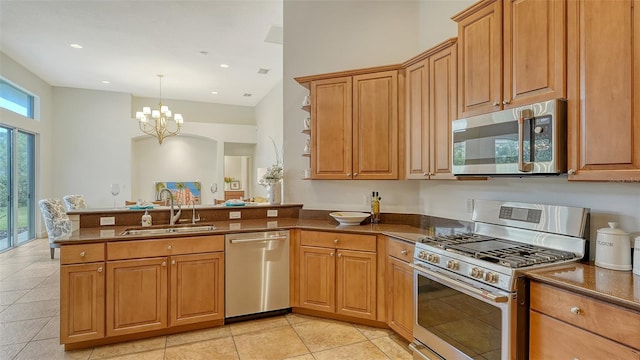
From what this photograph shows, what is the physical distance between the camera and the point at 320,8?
3.90m

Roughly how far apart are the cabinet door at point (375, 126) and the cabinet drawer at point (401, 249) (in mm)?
714

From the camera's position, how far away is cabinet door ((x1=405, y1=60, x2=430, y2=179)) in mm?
2863

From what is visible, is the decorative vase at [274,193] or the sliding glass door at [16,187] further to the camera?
the sliding glass door at [16,187]

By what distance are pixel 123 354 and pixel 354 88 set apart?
9.94 ft

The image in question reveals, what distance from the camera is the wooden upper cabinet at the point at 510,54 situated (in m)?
1.82

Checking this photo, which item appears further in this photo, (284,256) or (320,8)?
(320,8)

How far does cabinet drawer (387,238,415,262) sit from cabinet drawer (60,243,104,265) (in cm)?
231

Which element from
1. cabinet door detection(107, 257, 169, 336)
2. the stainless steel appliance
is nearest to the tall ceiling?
cabinet door detection(107, 257, 169, 336)

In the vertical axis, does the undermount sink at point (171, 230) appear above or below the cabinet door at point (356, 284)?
above

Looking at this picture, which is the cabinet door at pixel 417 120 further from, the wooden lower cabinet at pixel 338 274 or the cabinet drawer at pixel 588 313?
the cabinet drawer at pixel 588 313

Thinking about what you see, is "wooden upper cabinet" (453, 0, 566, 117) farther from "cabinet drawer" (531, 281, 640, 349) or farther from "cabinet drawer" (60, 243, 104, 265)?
"cabinet drawer" (60, 243, 104, 265)

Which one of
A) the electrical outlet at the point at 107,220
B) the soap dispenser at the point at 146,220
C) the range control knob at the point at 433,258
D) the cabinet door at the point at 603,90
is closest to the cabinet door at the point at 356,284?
the range control knob at the point at 433,258

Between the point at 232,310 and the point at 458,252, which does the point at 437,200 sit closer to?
the point at 458,252

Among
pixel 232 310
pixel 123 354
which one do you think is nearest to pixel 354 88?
pixel 232 310
